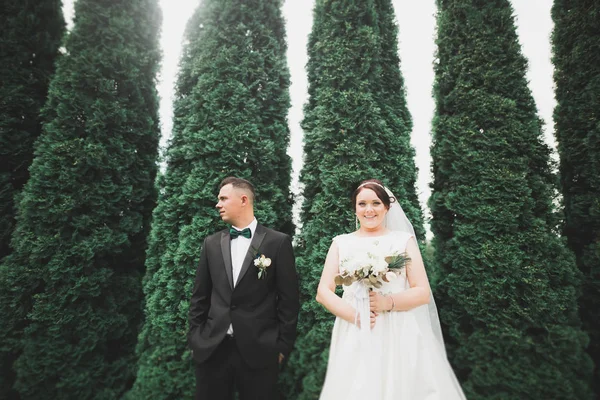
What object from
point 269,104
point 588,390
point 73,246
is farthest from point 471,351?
point 73,246

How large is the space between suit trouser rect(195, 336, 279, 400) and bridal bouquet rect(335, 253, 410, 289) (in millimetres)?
1194

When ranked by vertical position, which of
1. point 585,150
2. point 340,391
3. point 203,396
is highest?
point 585,150

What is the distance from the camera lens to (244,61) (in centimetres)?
521

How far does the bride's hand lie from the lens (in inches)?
107

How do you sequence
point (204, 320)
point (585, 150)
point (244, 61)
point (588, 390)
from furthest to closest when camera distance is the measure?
point (244, 61)
point (585, 150)
point (588, 390)
point (204, 320)

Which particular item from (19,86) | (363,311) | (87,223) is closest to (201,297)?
(363,311)

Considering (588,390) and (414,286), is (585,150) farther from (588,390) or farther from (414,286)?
(414,286)

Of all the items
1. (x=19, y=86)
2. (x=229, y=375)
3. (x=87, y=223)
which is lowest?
(x=229, y=375)

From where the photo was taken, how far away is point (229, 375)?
3111 mm

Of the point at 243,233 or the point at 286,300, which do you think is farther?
the point at 243,233

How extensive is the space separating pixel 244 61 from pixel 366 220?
144 inches

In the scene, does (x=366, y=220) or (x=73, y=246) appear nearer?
(x=366, y=220)

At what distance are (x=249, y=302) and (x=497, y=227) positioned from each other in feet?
11.4

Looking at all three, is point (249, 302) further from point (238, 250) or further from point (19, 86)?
point (19, 86)
